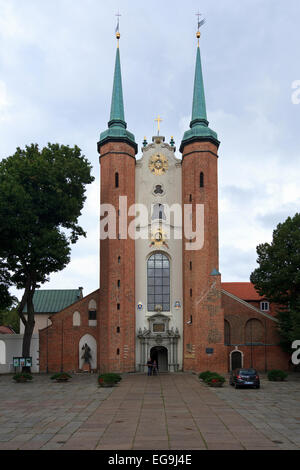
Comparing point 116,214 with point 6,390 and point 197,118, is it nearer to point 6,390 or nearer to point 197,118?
point 197,118

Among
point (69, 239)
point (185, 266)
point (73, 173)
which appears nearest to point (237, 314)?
point (185, 266)

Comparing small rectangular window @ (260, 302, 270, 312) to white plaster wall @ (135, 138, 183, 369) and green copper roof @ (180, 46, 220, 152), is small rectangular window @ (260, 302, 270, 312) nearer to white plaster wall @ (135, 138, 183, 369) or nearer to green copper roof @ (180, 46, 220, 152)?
white plaster wall @ (135, 138, 183, 369)

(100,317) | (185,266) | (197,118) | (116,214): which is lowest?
(100,317)

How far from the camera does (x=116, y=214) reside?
3925cm

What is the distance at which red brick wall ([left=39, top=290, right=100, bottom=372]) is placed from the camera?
39250 millimetres

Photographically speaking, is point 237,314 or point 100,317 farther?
point 237,314

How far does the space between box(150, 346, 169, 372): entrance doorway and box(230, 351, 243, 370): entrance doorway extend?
569 centimetres

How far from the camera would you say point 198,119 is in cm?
4128

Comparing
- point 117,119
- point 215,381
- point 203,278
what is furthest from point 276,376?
point 117,119

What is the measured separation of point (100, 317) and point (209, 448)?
87.7 feet

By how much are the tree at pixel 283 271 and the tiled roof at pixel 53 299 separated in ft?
74.6

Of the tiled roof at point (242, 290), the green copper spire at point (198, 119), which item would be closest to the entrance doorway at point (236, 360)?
the tiled roof at point (242, 290)

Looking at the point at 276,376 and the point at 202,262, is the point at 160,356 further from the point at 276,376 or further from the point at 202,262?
the point at 276,376
